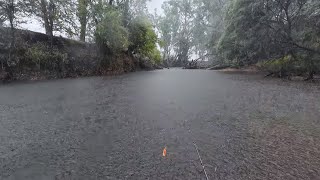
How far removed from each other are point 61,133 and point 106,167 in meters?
1.28

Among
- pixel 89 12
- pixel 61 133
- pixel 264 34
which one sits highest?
pixel 89 12

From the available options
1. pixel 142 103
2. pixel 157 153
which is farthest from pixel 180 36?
pixel 157 153

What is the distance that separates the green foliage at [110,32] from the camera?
1434 cm

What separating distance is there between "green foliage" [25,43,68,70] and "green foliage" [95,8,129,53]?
3.06 m

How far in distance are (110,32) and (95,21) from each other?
56.1 inches

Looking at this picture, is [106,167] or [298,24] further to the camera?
[298,24]

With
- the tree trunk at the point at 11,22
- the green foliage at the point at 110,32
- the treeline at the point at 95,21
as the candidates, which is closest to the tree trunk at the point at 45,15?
the treeline at the point at 95,21

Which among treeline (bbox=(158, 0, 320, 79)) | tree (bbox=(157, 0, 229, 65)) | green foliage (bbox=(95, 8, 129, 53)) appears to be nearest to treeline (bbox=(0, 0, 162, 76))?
green foliage (bbox=(95, 8, 129, 53))

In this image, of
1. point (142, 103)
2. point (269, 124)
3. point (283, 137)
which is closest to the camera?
point (283, 137)

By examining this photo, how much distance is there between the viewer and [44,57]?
11523mm

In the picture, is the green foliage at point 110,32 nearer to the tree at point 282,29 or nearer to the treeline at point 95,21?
the treeline at point 95,21

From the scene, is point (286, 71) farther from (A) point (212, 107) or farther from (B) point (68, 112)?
(B) point (68, 112)

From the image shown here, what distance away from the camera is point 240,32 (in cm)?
1333

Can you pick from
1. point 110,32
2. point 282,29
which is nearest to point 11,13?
point 110,32
